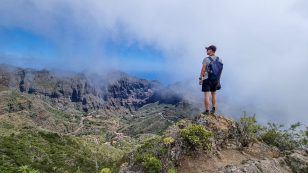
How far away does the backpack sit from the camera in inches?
853

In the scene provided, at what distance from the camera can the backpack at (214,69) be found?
21.7 m

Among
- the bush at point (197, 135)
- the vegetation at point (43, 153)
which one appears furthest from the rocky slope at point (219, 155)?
the vegetation at point (43, 153)

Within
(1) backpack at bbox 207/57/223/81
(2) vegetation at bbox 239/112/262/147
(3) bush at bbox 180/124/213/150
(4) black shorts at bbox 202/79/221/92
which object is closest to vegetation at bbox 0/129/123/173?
(2) vegetation at bbox 239/112/262/147

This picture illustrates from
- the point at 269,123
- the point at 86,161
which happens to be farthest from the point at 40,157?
the point at 269,123

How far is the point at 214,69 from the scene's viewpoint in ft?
71.2

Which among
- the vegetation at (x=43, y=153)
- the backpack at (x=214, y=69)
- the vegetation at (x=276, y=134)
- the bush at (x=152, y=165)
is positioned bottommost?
the vegetation at (x=43, y=153)

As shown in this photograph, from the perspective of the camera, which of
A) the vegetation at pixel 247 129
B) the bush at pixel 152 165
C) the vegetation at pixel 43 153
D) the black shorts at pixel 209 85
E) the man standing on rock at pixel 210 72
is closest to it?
the bush at pixel 152 165

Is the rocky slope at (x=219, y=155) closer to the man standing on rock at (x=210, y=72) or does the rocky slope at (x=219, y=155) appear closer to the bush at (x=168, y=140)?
the bush at (x=168, y=140)

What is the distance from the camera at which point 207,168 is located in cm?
1895

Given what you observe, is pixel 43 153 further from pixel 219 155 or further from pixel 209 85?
pixel 219 155

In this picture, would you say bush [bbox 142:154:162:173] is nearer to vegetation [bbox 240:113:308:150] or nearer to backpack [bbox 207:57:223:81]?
backpack [bbox 207:57:223:81]

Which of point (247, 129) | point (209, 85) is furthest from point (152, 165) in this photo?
point (247, 129)

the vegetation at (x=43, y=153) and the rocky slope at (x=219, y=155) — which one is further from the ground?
the rocky slope at (x=219, y=155)

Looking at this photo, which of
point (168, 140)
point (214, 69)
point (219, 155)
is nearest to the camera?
point (168, 140)
